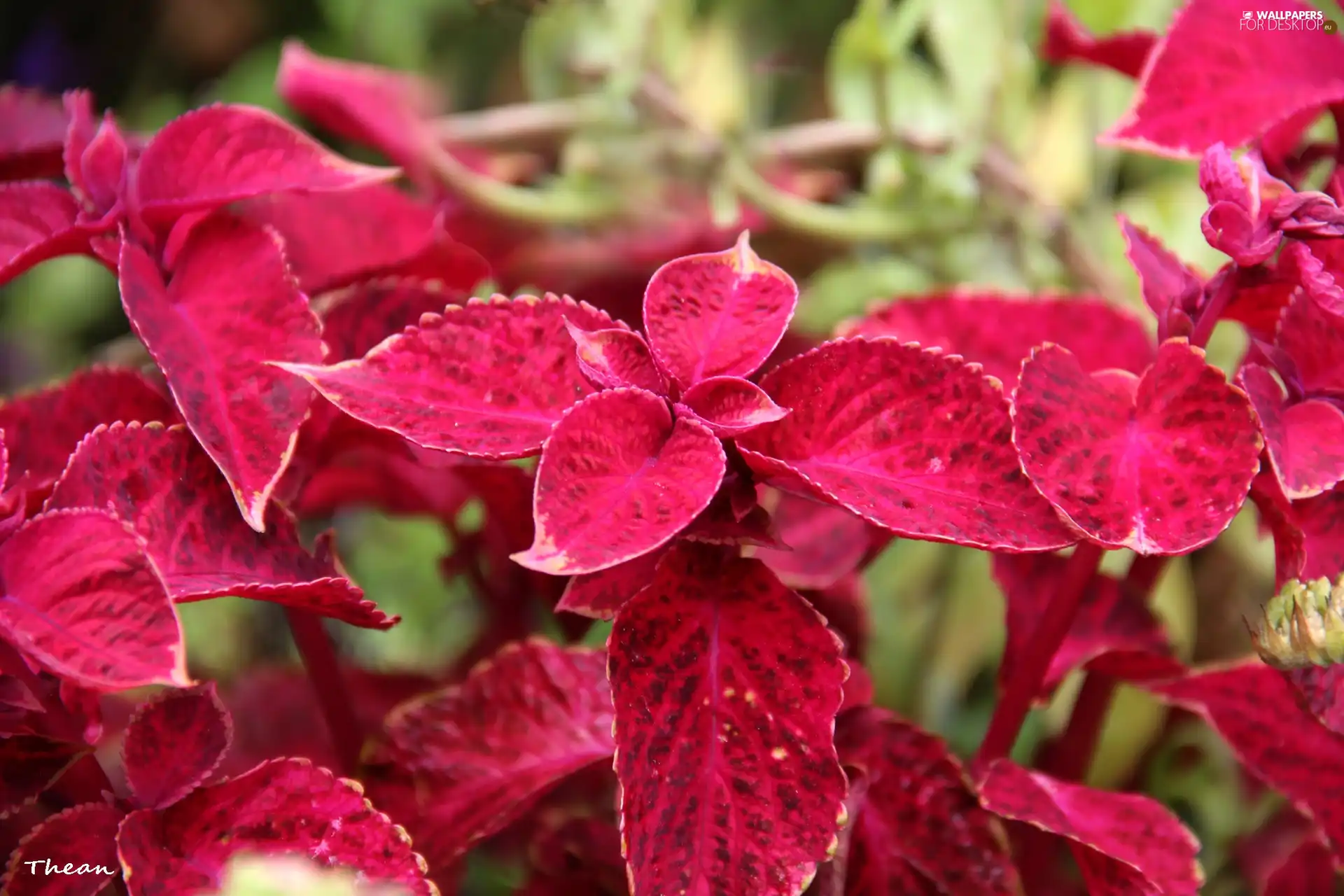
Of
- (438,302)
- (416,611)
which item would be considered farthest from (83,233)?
(416,611)

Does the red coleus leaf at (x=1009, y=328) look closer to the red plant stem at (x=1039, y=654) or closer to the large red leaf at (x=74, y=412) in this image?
the red plant stem at (x=1039, y=654)

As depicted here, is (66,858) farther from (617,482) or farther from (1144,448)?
(1144,448)

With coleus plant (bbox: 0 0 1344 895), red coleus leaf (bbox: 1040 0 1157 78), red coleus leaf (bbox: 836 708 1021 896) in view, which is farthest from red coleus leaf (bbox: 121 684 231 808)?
red coleus leaf (bbox: 1040 0 1157 78)

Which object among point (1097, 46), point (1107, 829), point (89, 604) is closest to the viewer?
point (89, 604)

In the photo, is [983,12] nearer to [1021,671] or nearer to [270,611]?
[1021,671]

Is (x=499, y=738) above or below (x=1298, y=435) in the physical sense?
below

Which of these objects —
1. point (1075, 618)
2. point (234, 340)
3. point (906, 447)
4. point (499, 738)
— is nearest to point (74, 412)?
point (234, 340)

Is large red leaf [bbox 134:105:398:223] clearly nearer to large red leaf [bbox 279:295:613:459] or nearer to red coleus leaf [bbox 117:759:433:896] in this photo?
large red leaf [bbox 279:295:613:459]

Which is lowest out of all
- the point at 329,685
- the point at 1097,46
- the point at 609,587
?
the point at 329,685
